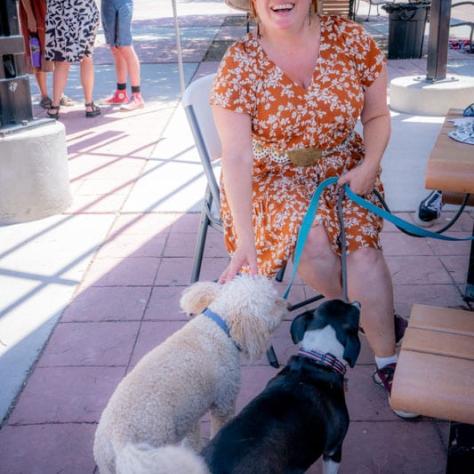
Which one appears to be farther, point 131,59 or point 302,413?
point 131,59

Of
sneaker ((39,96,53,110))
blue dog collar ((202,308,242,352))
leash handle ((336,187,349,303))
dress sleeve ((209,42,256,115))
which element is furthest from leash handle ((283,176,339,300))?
sneaker ((39,96,53,110))

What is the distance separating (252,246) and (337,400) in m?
0.67

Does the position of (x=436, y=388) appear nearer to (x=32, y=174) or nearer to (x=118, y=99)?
(x=32, y=174)

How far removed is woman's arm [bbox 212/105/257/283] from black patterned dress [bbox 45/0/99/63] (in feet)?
14.6

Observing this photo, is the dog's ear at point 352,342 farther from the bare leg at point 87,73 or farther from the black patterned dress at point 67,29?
the bare leg at point 87,73

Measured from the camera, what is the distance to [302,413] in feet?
6.37

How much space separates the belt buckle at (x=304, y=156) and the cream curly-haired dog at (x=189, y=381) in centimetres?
58

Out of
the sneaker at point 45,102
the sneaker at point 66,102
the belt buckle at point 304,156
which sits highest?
the belt buckle at point 304,156

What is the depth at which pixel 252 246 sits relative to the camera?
2.39 meters

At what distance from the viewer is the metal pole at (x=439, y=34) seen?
6629mm

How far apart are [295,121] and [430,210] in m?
1.96

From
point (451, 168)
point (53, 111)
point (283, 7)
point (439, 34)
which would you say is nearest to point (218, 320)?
point (451, 168)

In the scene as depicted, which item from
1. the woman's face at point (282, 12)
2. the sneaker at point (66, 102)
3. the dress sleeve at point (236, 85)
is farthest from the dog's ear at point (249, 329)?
the sneaker at point (66, 102)

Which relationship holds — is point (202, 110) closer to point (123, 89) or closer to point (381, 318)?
point (381, 318)
